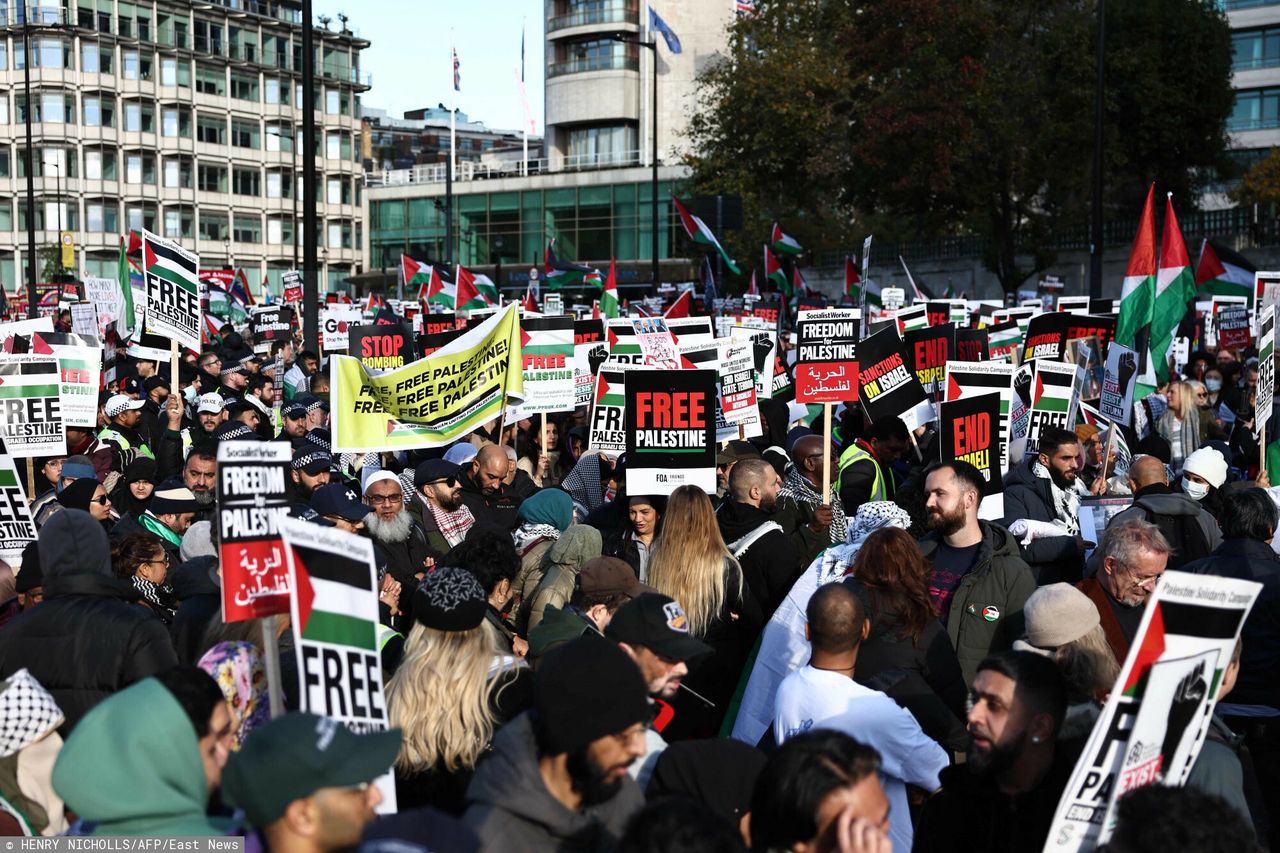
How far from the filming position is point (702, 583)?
6.34m

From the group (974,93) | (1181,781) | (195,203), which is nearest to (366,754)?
(1181,781)

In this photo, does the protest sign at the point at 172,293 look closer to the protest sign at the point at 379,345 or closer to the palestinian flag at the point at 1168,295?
the protest sign at the point at 379,345

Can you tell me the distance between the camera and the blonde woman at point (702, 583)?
6.30 metres

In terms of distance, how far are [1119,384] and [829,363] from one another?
2605 millimetres

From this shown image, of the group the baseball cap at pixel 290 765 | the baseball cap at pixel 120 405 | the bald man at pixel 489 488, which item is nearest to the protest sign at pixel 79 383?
the baseball cap at pixel 120 405

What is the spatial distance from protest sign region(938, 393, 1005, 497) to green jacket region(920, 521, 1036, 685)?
212 cm

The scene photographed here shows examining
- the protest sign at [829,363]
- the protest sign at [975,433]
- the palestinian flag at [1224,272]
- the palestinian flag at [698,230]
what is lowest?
the protest sign at [975,433]

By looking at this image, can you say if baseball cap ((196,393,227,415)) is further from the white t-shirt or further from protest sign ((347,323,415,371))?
the white t-shirt

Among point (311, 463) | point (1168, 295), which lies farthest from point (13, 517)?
point (1168, 295)

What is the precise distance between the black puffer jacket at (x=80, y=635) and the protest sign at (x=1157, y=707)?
294 cm

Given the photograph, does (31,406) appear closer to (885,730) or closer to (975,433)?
(975,433)

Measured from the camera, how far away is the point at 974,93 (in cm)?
3419

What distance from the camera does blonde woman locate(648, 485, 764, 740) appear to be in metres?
6.30

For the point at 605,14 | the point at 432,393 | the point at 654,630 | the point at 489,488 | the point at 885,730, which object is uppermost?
the point at 605,14
